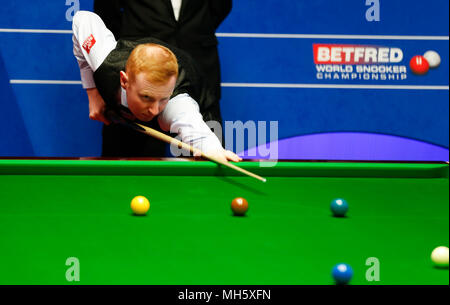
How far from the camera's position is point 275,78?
4.34 m

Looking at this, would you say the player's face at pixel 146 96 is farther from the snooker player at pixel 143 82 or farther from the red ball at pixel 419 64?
the red ball at pixel 419 64

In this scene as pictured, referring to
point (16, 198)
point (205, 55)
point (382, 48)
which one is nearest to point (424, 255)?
point (16, 198)

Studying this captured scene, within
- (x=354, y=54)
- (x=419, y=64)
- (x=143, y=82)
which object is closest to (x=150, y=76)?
(x=143, y=82)

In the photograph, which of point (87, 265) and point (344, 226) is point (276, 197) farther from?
point (87, 265)

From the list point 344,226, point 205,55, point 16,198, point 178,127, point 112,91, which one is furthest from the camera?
point 205,55

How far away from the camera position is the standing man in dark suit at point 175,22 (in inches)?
142

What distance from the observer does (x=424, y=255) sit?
167cm

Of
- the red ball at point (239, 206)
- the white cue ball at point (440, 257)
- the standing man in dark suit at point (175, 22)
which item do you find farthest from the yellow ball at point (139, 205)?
the standing man in dark suit at point (175, 22)

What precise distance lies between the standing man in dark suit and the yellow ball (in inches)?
61.5

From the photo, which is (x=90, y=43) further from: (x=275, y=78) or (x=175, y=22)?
(x=275, y=78)

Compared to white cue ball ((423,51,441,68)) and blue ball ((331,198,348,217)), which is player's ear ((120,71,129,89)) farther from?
A: white cue ball ((423,51,441,68))

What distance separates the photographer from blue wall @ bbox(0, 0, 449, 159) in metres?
4.28

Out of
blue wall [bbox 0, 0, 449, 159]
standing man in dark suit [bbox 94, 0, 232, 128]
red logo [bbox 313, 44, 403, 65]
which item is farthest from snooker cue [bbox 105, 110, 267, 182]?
red logo [bbox 313, 44, 403, 65]
